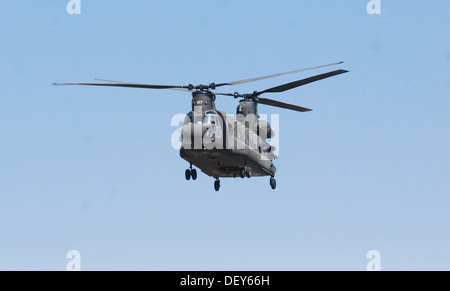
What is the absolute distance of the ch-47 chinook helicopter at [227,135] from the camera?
67.0 meters

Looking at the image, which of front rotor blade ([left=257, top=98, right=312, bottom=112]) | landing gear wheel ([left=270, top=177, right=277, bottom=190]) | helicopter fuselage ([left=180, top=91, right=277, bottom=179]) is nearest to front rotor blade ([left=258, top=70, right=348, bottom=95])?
front rotor blade ([left=257, top=98, right=312, bottom=112])

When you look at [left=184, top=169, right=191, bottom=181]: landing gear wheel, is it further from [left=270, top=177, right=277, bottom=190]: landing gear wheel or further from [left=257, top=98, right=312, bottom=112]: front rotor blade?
[left=257, top=98, right=312, bottom=112]: front rotor blade

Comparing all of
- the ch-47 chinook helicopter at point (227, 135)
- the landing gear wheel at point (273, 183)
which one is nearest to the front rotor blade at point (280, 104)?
the ch-47 chinook helicopter at point (227, 135)

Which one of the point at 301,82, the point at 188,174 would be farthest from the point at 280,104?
the point at 188,174

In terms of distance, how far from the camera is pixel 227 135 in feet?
224

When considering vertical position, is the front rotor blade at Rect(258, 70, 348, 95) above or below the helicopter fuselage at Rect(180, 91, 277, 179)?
above

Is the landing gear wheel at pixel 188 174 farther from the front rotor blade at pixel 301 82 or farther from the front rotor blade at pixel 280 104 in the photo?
the front rotor blade at pixel 280 104

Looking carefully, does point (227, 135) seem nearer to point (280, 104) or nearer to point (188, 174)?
point (188, 174)

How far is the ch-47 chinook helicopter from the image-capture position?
67.0 metres
